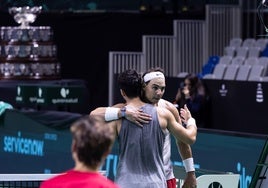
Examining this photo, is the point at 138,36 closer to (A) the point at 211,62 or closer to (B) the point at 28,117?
(A) the point at 211,62

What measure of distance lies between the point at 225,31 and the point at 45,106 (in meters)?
5.57

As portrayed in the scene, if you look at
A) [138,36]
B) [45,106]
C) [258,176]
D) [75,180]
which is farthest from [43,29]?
[75,180]

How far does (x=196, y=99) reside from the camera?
1523cm

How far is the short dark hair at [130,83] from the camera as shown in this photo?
8.02m

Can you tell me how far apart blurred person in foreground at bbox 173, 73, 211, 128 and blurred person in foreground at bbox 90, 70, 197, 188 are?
23.1ft

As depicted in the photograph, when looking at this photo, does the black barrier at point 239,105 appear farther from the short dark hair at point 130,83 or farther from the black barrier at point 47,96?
the short dark hair at point 130,83

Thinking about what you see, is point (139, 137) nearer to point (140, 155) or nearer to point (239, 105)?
point (140, 155)

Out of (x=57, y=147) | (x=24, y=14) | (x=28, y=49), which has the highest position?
(x=24, y=14)

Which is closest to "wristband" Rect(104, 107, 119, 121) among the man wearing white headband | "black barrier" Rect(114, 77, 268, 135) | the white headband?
the man wearing white headband

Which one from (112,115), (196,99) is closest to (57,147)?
(196,99)

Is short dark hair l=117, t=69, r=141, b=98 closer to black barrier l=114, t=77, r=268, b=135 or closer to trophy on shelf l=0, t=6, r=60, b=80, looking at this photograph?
black barrier l=114, t=77, r=268, b=135

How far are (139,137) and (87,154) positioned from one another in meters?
2.55

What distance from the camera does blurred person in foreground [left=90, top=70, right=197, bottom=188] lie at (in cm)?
799

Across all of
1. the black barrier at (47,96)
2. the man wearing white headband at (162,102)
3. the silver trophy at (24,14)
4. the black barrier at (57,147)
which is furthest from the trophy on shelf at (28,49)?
the man wearing white headband at (162,102)
